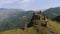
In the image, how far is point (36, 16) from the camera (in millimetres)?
148750

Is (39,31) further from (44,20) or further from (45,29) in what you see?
(44,20)

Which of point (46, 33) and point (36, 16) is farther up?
point (36, 16)

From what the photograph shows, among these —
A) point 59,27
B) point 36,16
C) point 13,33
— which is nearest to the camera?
point 13,33

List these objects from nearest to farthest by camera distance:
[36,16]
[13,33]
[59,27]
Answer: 1. [13,33]
2. [59,27]
3. [36,16]

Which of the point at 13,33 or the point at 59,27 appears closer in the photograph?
the point at 13,33

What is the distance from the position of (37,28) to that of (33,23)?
9586mm

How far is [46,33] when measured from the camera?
427ft

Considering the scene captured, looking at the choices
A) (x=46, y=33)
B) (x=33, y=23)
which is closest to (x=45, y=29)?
(x=46, y=33)

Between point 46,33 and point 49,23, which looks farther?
point 49,23

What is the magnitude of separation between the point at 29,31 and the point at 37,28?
616cm

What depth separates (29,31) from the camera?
131625 mm

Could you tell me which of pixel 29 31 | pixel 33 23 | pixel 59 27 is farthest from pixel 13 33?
pixel 59 27

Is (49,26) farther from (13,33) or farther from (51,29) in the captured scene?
(13,33)

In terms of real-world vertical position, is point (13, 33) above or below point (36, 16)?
below
